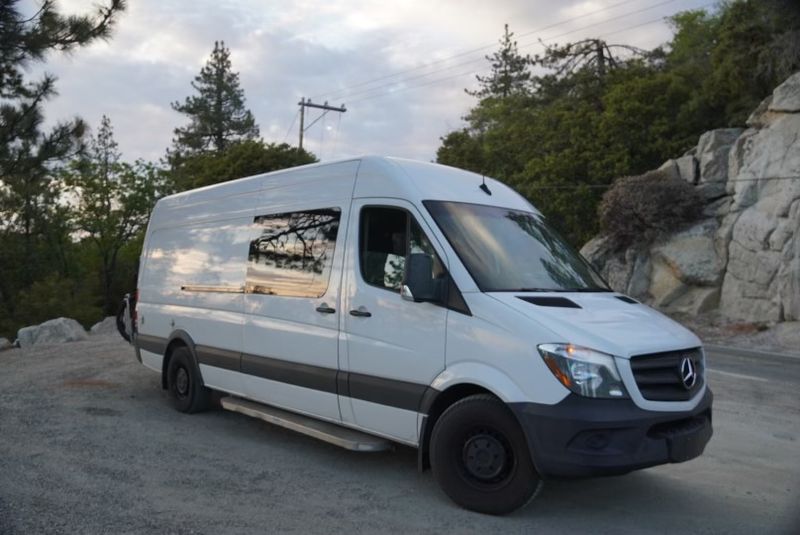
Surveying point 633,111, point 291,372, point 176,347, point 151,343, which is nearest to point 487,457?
point 291,372

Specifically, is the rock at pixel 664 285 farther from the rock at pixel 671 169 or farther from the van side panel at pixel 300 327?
the van side panel at pixel 300 327

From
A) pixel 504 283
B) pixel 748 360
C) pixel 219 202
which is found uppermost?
pixel 219 202

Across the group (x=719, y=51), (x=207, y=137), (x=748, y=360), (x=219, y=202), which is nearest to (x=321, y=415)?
(x=219, y=202)

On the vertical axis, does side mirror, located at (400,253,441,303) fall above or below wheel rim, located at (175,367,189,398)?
above

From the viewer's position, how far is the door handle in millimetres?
5861

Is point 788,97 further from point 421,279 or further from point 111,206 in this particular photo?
point 111,206

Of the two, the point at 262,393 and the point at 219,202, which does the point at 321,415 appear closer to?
the point at 262,393

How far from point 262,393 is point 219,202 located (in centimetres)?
240

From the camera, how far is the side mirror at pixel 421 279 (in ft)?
17.1

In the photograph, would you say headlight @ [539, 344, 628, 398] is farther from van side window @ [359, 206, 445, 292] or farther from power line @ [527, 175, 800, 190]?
power line @ [527, 175, 800, 190]

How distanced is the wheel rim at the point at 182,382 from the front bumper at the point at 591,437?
4.87m

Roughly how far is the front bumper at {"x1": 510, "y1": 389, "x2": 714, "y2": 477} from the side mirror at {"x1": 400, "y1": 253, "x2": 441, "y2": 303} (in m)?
1.09

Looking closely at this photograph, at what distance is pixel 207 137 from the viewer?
A: 60688mm

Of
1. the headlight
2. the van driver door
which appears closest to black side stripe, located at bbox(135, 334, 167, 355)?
the van driver door
